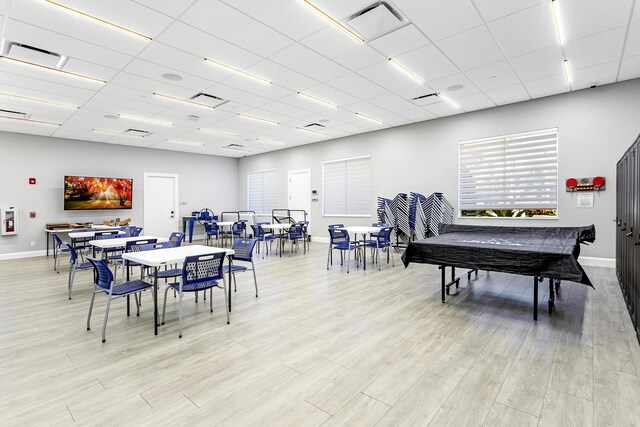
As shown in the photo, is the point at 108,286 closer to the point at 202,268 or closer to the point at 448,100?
the point at 202,268

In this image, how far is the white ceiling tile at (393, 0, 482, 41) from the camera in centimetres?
338

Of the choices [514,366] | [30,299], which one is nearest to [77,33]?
[30,299]

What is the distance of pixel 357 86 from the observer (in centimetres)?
568

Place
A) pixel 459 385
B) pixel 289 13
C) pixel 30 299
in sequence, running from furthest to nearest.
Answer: pixel 30 299 < pixel 289 13 < pixel 459 385

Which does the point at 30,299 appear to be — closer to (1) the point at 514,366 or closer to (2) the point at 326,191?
(1) the point at 514,366

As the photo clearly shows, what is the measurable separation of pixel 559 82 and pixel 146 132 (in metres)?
9.38

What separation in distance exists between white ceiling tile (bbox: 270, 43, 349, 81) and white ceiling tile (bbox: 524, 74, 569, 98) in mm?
3431

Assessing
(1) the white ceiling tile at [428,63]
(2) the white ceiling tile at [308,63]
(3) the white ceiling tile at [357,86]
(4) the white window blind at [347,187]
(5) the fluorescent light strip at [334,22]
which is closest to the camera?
(5) the fluorescent light strip at [334,22]

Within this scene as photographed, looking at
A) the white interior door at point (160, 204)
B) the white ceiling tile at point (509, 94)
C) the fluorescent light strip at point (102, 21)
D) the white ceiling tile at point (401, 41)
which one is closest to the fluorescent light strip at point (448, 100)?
the white ceiling tile at point (509, 94)

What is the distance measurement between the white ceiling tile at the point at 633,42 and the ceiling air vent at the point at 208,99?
20.2 feet

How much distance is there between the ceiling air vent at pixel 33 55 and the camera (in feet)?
13.1

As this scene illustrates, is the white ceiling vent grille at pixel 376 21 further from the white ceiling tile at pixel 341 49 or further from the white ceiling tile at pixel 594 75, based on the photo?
the white ceiling tile at pixel 594 75

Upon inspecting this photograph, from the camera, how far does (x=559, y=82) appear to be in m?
5.61

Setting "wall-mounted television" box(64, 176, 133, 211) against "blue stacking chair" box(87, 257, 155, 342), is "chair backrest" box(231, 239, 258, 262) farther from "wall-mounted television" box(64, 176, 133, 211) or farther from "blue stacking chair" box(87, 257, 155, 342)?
"wall-mounted television" box(64, 176, 133, 211)
